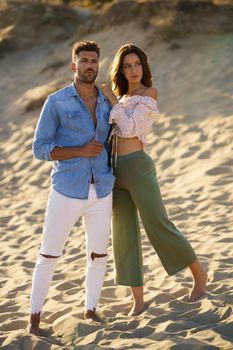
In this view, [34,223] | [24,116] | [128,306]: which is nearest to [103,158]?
[128,306]

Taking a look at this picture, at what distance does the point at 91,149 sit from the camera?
5.12 meters

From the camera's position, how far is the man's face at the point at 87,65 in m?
5.18

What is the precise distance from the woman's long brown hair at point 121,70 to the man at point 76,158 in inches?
9.9

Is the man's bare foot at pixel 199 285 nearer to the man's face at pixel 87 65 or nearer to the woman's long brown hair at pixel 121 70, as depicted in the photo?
the woman's long brown hair at pixel 121 70

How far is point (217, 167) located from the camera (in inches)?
378

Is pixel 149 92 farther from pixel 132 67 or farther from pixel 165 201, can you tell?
pixel 165 201

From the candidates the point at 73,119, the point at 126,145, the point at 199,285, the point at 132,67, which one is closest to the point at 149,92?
the point at 132,67

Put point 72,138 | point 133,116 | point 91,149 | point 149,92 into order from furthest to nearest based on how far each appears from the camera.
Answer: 1. point 149,92
2. point 133,116
3. point 72,138
4. point 91,149

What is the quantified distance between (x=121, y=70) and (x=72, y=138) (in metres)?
0.60

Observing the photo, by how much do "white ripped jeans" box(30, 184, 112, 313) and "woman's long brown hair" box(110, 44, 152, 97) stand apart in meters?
0.75

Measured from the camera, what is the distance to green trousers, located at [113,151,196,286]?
17.8 ft

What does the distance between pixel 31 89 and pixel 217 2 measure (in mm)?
3502

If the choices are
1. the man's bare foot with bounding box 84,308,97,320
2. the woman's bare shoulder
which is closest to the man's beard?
the woman's bare shoulder

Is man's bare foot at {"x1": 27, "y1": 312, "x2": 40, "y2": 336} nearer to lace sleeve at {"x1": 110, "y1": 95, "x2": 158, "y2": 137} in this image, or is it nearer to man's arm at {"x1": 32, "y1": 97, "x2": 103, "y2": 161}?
man's arm at {"x1": 32, "y1": 97, "x2": 103, "y2": 161}
